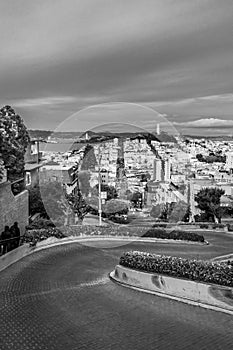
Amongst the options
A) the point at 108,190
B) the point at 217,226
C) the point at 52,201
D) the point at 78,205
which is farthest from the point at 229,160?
the point at 108,190

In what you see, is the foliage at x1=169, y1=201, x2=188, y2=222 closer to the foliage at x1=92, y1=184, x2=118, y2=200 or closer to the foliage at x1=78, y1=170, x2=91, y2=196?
the foliage at x1=78, y1=170, x2=91, y2=196

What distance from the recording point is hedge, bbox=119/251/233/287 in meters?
9.47

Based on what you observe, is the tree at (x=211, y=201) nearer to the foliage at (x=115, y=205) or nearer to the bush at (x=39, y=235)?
the foliage at (x=115, y=205)

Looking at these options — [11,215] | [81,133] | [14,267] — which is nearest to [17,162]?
[11,215]

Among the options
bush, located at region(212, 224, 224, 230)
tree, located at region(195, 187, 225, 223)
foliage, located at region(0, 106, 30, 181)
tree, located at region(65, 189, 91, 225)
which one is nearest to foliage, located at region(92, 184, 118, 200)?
foliage, located at region(0, 106, 30, 181)

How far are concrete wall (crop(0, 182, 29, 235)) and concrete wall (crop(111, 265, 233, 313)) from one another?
6.08 m

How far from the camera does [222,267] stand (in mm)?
9680

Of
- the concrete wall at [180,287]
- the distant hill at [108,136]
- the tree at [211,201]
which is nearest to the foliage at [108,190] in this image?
the distant hill at [108,136]

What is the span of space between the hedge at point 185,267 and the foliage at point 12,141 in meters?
6.98

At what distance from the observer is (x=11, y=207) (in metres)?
16.7

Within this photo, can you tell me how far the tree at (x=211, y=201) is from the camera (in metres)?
30.7

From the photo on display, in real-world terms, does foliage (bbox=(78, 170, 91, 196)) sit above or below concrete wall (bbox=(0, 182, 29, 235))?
above

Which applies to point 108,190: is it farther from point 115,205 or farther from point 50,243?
point 50,243

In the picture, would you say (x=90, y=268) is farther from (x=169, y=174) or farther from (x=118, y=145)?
(x=169, y=174)
